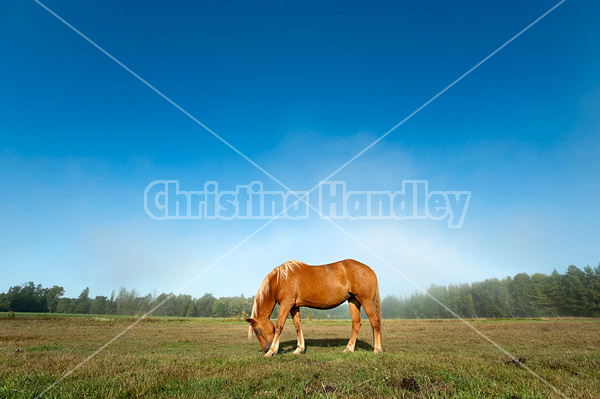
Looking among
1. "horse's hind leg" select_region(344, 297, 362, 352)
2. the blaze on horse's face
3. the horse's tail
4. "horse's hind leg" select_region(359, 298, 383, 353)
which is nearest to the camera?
the blaze on horse's face

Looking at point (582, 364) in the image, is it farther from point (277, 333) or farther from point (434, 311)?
Result: point (434, 311)

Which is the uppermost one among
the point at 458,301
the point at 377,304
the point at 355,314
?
the point at 377,304

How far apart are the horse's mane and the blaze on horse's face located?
25 cm

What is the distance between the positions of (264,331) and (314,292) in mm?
1982

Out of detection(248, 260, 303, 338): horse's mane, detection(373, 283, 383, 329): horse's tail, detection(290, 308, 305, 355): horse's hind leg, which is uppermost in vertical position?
detection(248, 260, 303, 338): horse's mane

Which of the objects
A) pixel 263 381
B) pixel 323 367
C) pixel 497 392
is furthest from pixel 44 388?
pixel 497 392

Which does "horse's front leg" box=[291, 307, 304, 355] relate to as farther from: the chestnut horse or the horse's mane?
the horse's mane

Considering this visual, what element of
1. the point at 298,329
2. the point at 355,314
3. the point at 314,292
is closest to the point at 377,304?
the point at 355,314

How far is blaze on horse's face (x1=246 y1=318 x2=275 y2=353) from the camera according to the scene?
8836mm

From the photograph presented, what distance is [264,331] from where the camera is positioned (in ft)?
29.3

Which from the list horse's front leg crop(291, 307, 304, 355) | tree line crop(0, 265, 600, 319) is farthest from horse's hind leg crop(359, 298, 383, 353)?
tree line crop(0, 265, 600, 319)

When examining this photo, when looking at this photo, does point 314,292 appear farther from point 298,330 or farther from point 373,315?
point 373,315

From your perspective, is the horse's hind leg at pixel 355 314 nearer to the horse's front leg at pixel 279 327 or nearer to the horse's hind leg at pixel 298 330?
the horse's hind leg at pixel 298 330

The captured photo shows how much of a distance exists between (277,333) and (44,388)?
5453 millimetres
